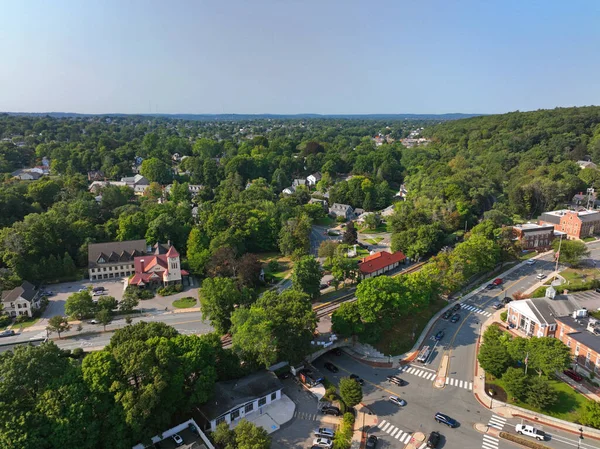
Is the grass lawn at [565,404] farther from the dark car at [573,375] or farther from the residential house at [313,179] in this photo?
the residential house at [313,179]

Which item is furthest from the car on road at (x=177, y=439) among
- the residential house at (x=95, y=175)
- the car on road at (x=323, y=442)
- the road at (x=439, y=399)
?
the residential house at (x=95, y=175)

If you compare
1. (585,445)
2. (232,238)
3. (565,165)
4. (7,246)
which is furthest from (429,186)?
(7,246)

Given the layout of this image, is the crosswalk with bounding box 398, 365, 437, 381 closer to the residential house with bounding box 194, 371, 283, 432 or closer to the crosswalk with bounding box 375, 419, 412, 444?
the crosswalk with bounding box 375, 419, 412, 444

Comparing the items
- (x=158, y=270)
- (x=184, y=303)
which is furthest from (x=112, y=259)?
(x=184, y=303)

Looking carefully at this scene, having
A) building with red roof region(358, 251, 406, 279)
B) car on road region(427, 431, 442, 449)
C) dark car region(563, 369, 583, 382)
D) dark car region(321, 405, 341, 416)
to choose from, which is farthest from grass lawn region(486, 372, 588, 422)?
building with red roof region(358, 251, 406, 279)

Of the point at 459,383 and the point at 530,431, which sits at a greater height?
the point at 530,431

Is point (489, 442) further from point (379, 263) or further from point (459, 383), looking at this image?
point (379, 263)

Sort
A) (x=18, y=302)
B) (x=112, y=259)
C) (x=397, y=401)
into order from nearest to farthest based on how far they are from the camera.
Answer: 1. (x=397, y=401)
2. (x=18, y=302)
3. (x=112, y=259)
